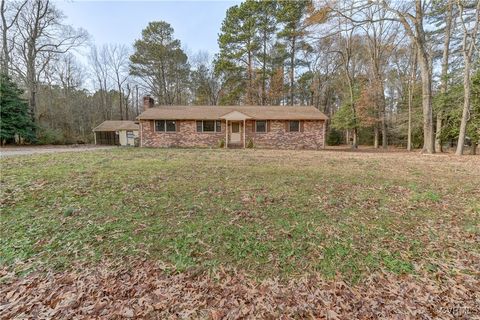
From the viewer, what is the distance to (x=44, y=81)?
2412 centimetres

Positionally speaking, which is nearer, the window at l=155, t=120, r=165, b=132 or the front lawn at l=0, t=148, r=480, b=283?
the front lawn at l=0, t=148, r=480, b=283

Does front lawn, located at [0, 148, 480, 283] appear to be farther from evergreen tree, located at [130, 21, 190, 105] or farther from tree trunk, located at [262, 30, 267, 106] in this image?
evergreen tree, located at [130, 21, 190, 105]

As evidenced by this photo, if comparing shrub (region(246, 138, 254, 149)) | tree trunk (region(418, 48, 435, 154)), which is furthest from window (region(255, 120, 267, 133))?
tree trunk (region(418, 48, 435, 154))

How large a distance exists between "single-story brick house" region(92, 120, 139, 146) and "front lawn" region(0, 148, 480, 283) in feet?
62.6

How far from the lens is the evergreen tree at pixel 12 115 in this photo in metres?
17.4

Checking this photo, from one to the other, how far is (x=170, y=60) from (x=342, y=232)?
91.0 feet

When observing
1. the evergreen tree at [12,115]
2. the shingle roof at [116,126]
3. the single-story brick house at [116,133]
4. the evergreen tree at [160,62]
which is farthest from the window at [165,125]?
the evergreen tree at [160,62]

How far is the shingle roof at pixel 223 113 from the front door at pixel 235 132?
114 cm

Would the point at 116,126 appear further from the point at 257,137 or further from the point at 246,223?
the point at 246,223

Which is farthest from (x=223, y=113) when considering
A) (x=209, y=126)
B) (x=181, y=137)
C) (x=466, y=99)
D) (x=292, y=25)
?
(x=466, y=99)

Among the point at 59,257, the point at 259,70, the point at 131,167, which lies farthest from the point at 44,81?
the point at 59,257

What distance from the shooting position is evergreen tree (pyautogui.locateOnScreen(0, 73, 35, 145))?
17.4m

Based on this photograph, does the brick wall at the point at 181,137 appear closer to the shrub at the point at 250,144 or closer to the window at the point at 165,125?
the window at the point at 165,125

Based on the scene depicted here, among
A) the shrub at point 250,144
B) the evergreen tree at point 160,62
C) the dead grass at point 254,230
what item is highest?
the evergreen tree at point 160,62
